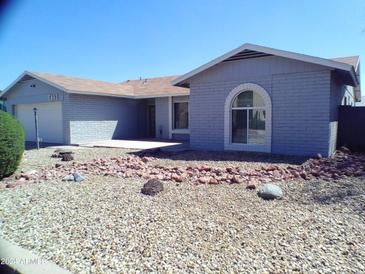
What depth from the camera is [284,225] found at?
157 inches

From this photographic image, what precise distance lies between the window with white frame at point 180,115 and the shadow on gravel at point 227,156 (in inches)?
235

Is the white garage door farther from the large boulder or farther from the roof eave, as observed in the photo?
the large boulder

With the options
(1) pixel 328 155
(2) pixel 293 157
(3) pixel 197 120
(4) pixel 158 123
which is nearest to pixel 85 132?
(4) pixel 158 123

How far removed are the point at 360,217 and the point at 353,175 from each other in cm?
327

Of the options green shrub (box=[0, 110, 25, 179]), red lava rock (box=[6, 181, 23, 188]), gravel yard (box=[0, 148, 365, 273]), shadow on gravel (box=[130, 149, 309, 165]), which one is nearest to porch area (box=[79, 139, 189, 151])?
shadow on gravel (box=[130, 149, 309, 165])

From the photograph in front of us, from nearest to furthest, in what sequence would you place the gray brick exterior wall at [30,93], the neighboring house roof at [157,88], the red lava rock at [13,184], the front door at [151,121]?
the red lava rock at [13,184] < the gray brick exterior wall at [30,93] < the neighboring house roof at [157,88] < the front door at [151,121]

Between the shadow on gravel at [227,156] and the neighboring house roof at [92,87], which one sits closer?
the shadow on gravel at [227,156]

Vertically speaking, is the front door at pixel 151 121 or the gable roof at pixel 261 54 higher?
the gable roof at pixel 261 54

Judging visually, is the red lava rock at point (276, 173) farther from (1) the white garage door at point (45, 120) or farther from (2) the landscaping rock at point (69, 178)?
(1) the white garage door at point (45, 120)

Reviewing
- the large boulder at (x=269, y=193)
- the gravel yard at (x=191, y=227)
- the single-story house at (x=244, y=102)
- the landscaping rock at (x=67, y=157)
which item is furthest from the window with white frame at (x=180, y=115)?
the large boulder at (x=269, y=193)

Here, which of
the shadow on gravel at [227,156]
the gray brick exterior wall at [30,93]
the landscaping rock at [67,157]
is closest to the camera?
the shadow on gravel at [227,156]

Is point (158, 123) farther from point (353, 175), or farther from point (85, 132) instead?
point (353, 175)

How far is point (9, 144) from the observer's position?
704cm

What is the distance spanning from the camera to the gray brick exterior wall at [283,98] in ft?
31.8
